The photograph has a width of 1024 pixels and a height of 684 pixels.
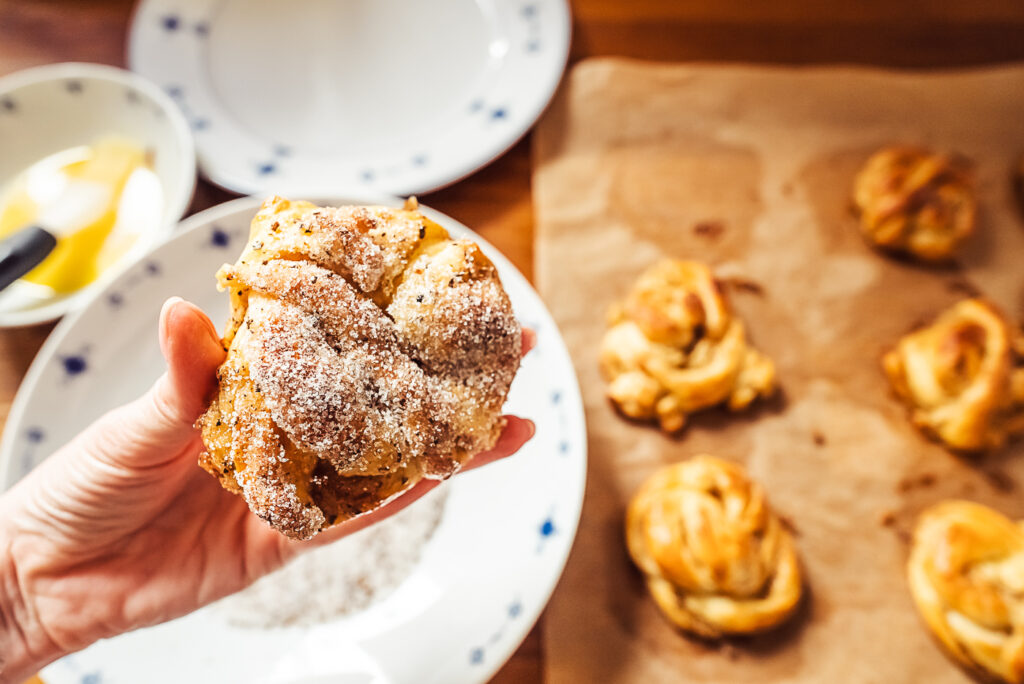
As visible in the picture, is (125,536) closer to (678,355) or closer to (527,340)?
(527,340)

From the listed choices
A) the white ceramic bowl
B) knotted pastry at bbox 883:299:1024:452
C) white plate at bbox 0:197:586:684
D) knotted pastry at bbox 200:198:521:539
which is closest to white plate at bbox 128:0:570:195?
the white ceramic bowl

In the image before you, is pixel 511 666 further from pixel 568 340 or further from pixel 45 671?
pixel 45 671

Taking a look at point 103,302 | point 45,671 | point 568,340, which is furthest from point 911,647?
point 103,302

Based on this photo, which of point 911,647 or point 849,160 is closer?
point 911,647

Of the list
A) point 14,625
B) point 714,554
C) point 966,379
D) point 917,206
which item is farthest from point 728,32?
point 14,625

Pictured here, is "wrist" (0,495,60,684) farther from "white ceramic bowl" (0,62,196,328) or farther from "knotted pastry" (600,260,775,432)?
"knotted pastry" (600,260,775,432)

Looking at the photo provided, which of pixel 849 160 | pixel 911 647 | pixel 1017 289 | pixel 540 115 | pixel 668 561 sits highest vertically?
pixel 540 115
